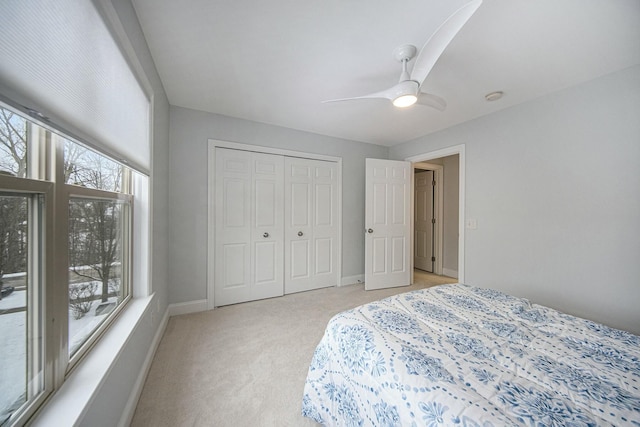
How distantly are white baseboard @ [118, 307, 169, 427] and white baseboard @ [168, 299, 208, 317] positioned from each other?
390 mm

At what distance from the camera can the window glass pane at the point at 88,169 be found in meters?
0.92

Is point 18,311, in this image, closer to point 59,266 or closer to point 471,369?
→ point 59,266

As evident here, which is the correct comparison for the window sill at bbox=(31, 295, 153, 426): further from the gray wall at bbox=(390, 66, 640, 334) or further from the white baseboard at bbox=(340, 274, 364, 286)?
the gray wall at bbox=(390, 66, 640, 334)

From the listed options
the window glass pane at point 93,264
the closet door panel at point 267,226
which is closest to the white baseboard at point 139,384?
the window glass pane at point 93,264

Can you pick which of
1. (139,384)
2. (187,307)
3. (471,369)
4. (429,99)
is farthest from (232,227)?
(471,369)

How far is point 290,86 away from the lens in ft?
6.89

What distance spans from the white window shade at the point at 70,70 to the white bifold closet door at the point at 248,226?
1499 mm

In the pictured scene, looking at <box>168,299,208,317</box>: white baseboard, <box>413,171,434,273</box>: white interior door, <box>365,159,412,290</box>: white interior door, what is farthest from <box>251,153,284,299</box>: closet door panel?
<box>413,171,434,273</box>: white interior door

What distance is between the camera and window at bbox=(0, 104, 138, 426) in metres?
0.65

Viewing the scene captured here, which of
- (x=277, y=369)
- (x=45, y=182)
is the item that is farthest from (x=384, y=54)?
(x=277, y=369)

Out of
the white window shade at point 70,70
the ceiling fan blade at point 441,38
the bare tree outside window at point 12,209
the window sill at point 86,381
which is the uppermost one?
the ceiling fan blade at point 441,38

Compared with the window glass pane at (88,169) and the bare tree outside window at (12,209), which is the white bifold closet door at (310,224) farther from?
the bare tree outside window at (12,209)

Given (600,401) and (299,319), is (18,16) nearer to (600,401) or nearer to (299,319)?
(600,401)

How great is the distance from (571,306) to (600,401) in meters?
1.93
